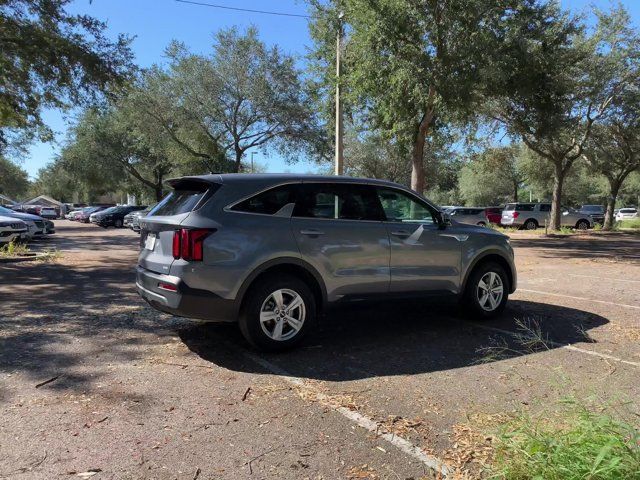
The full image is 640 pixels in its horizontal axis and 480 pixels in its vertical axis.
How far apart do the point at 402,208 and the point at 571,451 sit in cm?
371

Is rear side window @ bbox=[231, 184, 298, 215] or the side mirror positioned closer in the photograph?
rear side window @ bbox=[231, 184, 298, 215]

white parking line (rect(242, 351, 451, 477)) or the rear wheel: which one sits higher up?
the rear wheel

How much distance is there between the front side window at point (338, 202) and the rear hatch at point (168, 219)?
0.92 m

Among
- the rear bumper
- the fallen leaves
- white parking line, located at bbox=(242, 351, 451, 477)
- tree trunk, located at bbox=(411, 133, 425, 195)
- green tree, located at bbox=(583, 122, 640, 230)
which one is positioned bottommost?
the fallen leaves

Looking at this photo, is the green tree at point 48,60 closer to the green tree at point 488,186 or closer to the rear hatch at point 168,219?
the rear hatch at point 168,219

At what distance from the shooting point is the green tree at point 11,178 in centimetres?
5996

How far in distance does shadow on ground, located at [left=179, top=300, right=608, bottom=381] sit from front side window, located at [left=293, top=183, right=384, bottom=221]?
3.35 feet

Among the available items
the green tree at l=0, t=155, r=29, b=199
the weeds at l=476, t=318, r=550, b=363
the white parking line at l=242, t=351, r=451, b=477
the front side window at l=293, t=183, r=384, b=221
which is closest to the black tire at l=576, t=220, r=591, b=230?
the weeds at l=476, t=318, r=550, b=363

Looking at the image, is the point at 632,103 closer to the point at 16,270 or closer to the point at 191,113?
the point at 191,113

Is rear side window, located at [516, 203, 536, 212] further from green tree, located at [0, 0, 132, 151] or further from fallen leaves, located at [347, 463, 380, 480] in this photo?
fallen leaves, located at [347, 463, 380, 480]

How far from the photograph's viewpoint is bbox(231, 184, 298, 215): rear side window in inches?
199

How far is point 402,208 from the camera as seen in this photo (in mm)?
6082

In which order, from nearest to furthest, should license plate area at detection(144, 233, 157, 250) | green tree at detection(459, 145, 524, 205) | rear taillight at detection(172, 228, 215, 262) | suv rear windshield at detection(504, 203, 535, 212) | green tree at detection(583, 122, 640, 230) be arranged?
rear taillight at detection(172, 228, 215, 262), license plate area at detection(144, 233, 157, 250), green tree at detection(583, 122, 640, 230), suv rear windshield at detection(504, 203, 535, 212), green tree at detection(459, 145, 524, 205)

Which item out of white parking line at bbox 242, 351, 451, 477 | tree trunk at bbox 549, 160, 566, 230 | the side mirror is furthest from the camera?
tree trunk at bbox 549, 160, 566, 230
